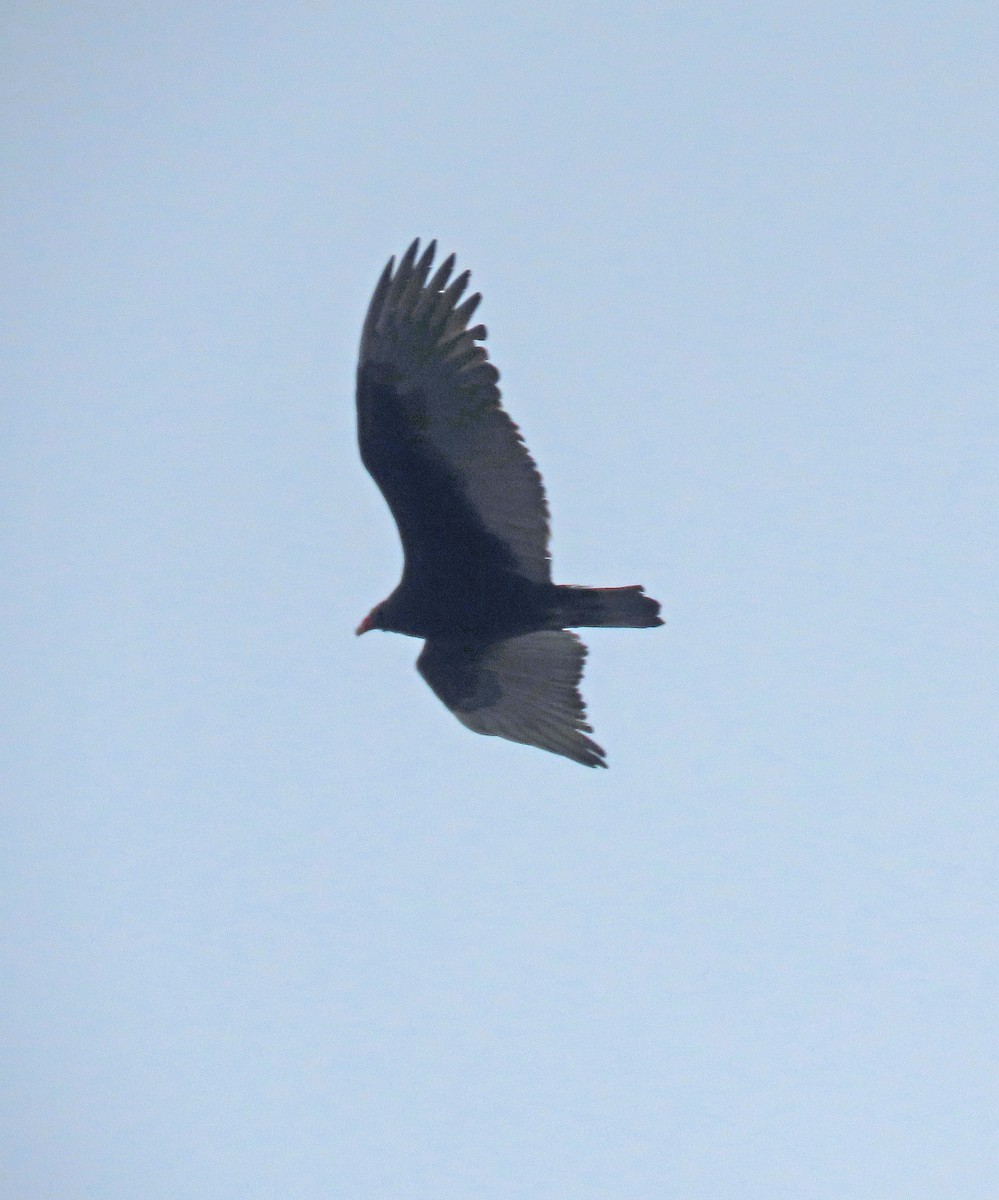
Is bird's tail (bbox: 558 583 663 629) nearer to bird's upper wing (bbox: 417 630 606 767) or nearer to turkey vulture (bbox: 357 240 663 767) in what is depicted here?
turkey vulture (bbox: 357 240 663 767)

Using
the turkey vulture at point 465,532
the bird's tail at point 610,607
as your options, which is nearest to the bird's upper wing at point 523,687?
the turkey vulture at point 465,532

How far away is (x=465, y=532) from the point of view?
903 centimetres

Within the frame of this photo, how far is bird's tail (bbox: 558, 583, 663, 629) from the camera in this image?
8883 millimetres

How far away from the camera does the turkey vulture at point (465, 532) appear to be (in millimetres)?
8328

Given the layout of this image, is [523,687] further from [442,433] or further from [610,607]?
[442,433]

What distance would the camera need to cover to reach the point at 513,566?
9.09 metres

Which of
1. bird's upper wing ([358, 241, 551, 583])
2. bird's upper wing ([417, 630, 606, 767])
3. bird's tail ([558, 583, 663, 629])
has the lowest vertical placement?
bird's upper wing ([417, 630, 606, 767])

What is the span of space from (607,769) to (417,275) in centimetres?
386

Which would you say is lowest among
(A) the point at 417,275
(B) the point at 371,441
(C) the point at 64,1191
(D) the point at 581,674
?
(C) the point at 64,1191

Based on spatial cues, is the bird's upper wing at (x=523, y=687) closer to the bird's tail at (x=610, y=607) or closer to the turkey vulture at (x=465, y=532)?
the turkey vulture at (x=465, y=532)

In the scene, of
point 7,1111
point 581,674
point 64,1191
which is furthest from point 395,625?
point 7,1111

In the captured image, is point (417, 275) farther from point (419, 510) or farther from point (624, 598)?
point (624, 598)

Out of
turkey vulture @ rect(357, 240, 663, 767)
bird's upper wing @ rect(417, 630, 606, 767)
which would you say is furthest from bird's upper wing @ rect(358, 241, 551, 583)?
bird's upper wing @ rect(417, 630, 606, 767)

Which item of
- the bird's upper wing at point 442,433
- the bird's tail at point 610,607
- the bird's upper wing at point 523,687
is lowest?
the bird's upper wing at point 523,687
